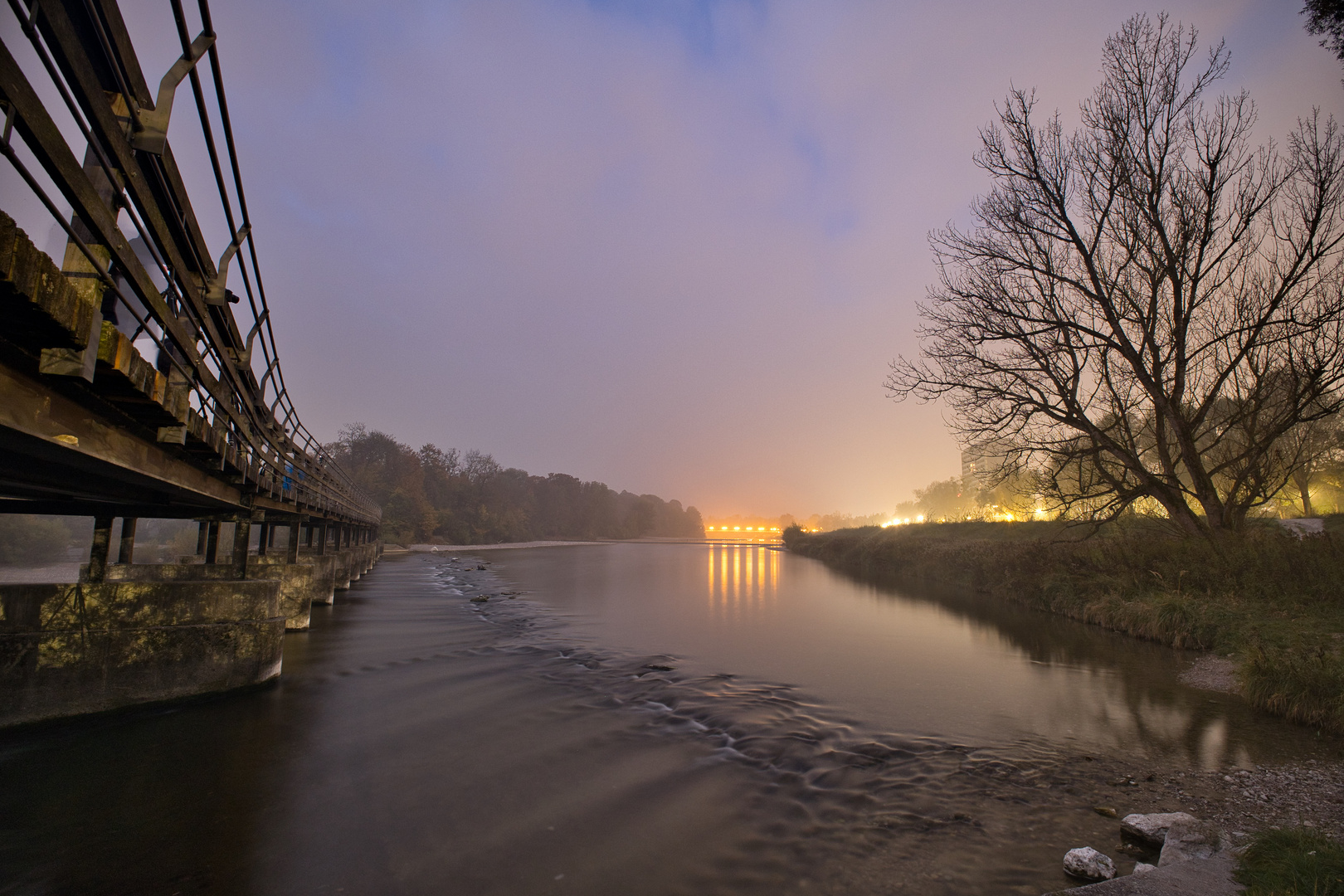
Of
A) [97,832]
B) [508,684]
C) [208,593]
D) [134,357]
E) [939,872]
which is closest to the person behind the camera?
[134,357]

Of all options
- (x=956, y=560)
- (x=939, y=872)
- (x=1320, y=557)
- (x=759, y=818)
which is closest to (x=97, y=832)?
(x=759, y=818)

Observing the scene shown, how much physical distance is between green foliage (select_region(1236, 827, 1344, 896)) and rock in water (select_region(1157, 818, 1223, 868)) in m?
0.31

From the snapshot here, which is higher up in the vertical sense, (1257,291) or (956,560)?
(1257,291)

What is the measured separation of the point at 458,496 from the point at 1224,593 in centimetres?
10140

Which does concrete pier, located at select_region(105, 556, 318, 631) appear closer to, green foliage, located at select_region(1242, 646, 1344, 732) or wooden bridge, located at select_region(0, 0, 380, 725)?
wooden bridge, located at select_region(0, 0, 380, 725)

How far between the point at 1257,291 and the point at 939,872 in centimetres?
1859

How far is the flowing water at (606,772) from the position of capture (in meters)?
4.34

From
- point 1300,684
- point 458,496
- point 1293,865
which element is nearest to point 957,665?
point 1300,684

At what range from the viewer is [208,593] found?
7879 millimetres

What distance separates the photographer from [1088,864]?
13.7 feet

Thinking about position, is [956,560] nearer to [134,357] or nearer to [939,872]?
[939,872]

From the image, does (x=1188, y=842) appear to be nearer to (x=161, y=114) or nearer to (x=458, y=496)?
(x=161, y=114)

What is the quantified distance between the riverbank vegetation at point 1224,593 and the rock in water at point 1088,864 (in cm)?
553

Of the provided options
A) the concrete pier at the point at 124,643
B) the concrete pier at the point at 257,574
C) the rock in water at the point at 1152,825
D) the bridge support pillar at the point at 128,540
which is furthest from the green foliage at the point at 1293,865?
the bridge support pillar at the point at 128,540
